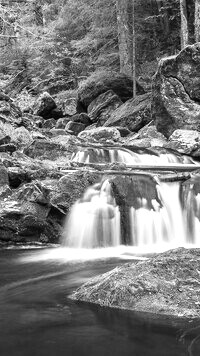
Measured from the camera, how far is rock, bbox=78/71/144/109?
19.9m

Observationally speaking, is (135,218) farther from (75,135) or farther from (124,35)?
(124,35)

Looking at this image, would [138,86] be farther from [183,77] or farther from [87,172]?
[87,172]

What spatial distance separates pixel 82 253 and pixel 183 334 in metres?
4.24

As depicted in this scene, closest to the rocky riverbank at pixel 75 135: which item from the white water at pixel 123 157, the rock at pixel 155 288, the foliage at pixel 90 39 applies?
the white water at pixel 123 157

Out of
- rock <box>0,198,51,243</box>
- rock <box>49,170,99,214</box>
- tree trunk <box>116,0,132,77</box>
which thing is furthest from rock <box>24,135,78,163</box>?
tree trunk <box>116,0,132,77</box>

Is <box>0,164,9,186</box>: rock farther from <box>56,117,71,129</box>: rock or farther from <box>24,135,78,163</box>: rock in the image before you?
<box>56,117,71,129</box>: rock

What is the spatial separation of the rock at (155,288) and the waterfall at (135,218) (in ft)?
12.0

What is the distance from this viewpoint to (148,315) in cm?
362

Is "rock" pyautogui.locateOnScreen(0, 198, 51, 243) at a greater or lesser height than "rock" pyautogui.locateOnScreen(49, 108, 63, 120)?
lesser

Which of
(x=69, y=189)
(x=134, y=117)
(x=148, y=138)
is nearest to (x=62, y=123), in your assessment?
(x=134, y=117)

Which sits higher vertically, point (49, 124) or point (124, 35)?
point (124, 35)

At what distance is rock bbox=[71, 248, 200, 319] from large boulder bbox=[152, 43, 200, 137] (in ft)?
38.9

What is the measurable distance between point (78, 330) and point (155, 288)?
0.81 meters

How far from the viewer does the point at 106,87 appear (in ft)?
65.3
